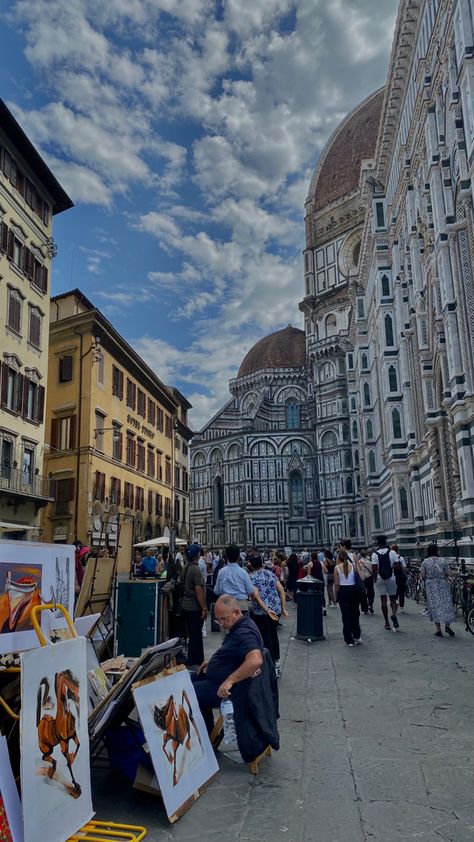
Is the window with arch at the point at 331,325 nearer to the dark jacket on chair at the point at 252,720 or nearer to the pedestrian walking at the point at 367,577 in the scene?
the pedestrian walking at the point at 367,577

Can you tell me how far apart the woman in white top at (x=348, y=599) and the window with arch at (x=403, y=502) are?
21.4 m

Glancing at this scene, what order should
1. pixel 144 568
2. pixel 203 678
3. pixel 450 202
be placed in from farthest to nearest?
pixel 450 202 < pixel 144 568 < pixel 203 678

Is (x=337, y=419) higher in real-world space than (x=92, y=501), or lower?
higher

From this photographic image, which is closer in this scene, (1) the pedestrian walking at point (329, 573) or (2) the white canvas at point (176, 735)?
(2) the white canvas at point (176, 735)

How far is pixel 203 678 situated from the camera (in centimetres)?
561

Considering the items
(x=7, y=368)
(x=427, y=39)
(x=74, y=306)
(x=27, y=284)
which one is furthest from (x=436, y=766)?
(x=74, y=306)

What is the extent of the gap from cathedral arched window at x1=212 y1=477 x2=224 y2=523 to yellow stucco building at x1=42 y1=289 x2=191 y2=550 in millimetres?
34564

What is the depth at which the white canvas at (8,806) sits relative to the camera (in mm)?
3252

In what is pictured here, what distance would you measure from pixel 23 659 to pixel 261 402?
68692 mm

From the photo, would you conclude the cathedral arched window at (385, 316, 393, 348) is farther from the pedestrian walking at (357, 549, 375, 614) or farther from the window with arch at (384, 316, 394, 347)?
the pedestrian walking at (357, 549, 375, 614)

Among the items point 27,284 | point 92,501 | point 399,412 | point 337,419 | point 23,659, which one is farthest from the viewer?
point 337,419

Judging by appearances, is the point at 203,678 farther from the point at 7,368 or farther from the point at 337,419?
the point at 337,419

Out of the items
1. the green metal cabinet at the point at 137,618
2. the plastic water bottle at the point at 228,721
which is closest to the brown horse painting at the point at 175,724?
the plastic water bottle at the point at 228,721

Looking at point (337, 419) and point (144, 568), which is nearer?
point (144, 568)
